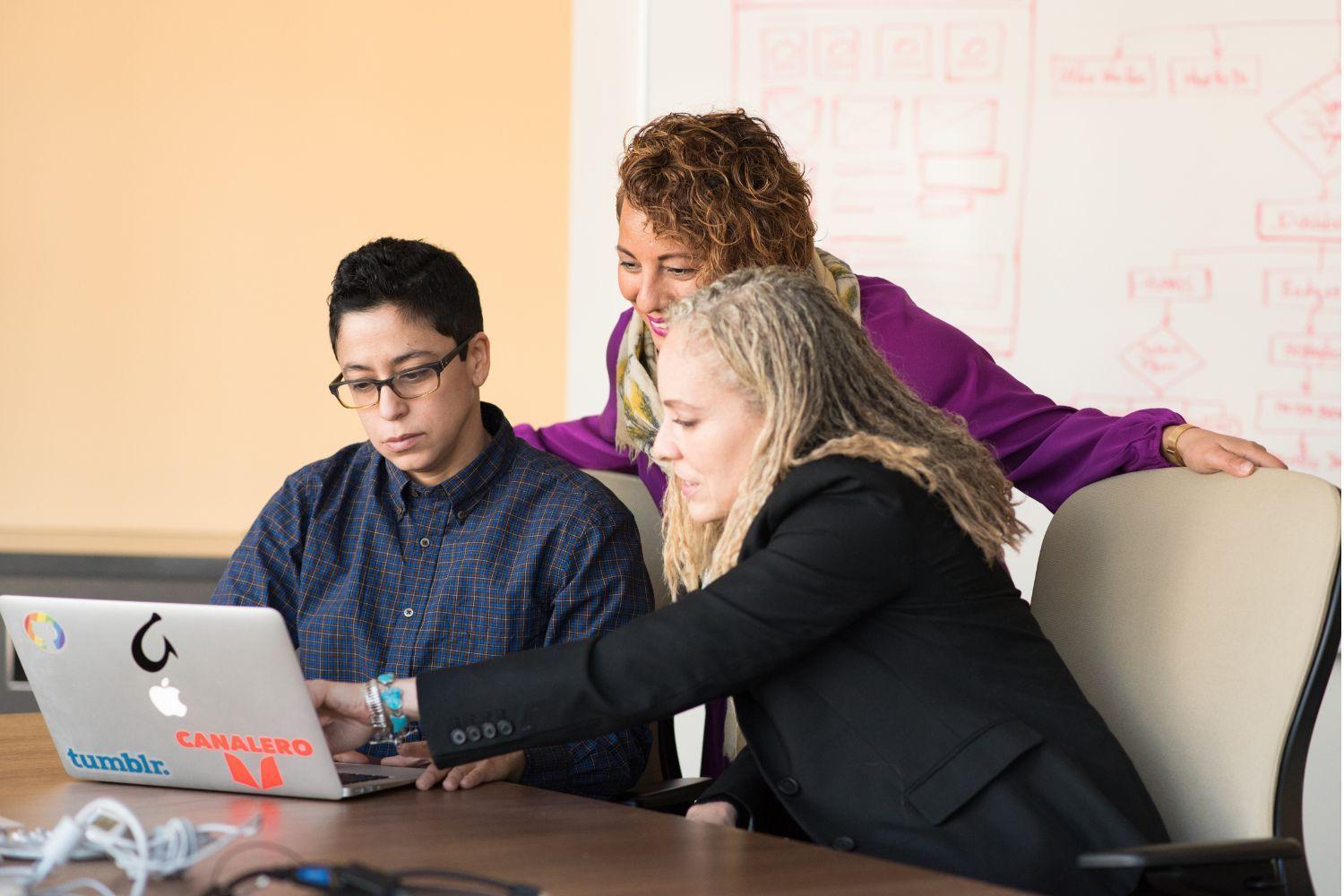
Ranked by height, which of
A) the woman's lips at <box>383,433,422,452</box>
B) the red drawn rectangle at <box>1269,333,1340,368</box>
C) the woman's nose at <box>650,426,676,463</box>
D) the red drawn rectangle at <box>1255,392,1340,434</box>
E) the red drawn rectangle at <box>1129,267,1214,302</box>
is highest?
the red drawn rectangle at <box>1129,267,1214,302</box>

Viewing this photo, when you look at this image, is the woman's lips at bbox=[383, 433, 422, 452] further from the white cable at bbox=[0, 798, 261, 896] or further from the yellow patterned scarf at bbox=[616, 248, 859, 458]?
the white cable at bbox=[0, 798, 261, 896]

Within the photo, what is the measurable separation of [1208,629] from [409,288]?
3.68ft

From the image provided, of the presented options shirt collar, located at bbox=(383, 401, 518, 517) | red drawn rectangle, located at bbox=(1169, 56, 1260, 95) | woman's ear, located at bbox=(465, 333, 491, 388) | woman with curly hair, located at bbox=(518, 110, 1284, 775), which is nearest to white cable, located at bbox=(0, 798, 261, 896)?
shirt collar, located at bbox=(383, 401, 518, 517)

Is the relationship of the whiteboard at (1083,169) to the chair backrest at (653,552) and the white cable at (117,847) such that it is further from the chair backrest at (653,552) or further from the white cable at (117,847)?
the white cable at (117,847)

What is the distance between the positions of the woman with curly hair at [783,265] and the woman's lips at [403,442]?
363 millimetres

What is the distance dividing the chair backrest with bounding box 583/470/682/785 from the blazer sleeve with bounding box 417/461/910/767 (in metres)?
0.73

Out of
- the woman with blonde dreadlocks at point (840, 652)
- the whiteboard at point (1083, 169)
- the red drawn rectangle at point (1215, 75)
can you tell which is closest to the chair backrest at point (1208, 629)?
the woman with blonde dreadlocks at point (840, 652)

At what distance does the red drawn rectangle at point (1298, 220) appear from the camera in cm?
293

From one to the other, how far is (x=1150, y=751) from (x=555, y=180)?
224cm

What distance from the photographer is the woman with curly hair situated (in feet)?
6.35

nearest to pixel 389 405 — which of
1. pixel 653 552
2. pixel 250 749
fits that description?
pixel 653 552

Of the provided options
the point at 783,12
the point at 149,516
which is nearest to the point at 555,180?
the point at 783,12

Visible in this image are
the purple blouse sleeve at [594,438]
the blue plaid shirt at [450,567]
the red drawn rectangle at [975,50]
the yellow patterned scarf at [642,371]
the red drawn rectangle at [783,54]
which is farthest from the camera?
the red drawn rectangle at [783,54]

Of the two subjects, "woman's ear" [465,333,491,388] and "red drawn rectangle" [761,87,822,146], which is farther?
"red drawn rectangle" [761,87,822,146]
